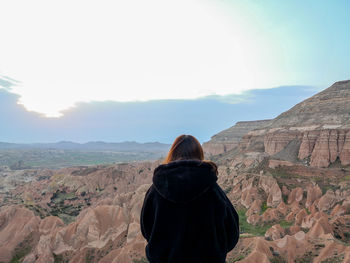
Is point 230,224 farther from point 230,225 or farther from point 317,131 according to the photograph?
point 317,131

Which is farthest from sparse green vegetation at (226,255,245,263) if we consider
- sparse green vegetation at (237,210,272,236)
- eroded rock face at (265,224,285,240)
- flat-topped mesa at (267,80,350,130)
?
→ flat-topped mesa at (267,80,350,130)

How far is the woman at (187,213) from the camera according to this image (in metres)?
2.32

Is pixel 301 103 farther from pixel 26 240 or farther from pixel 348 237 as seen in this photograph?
pixel 26 240

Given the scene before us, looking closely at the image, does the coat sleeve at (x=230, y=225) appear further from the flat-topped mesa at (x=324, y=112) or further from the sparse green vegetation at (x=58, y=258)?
the flat-topped mesa at (x=324, y=112)

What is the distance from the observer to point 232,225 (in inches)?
108

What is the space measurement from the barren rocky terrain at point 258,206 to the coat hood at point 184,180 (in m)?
12.3

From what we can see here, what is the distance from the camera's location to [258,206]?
30.0 meters

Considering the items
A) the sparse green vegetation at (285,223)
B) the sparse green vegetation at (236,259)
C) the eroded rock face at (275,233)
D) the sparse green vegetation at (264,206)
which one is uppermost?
the sparse green vegetation at (236,259)

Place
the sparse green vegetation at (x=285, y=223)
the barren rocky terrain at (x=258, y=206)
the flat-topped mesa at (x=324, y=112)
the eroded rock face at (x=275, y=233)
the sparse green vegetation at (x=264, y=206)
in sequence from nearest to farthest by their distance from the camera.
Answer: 1. the barren rocky terrain at (x=258, y=206)
2. the eroded rock face at (x=275, y=233)
3. the sparse green vegetation at (x=285, y=223)
4. the sparse green vegetation at (x=264, y=206)
5. the flat-topped mesa at (x=324, y=112)

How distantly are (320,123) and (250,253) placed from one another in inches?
1890

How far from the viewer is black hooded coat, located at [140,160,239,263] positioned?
7.61 ft

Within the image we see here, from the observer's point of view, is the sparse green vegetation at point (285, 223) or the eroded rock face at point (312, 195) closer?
the sparse green vegetation at point (285, 223)

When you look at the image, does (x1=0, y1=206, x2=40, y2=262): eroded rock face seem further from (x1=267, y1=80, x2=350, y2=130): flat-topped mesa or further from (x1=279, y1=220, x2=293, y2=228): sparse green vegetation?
(x1=267, y1=80, x2=350, y2=130): flat-topped mesa

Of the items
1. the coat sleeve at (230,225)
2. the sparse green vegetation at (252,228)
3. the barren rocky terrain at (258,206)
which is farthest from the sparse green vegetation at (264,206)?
the coat sleeve at (230,225)
